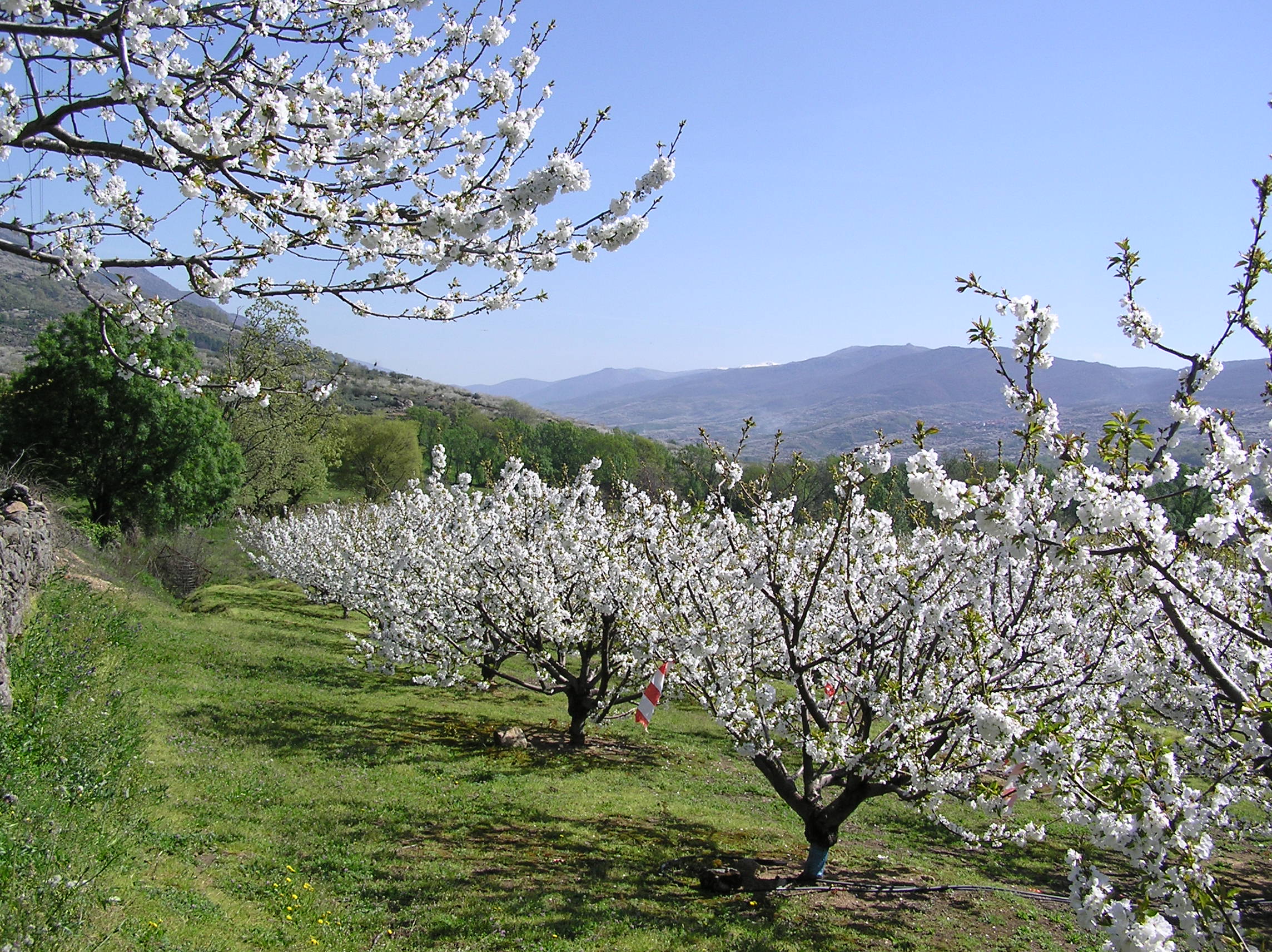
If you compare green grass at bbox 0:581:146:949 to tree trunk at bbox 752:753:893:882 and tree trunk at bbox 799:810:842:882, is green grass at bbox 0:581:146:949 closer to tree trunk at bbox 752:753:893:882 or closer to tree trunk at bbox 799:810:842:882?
tree trunk at bbox 752:753:893:882

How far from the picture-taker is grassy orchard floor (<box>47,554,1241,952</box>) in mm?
6844

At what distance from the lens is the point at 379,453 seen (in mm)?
59125

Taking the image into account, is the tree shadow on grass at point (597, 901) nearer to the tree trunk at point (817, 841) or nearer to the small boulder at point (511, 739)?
the tree trunk at point (817, 841)

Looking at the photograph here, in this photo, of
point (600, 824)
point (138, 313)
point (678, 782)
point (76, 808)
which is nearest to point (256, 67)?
point (138, 313)

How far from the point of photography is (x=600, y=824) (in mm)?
10742

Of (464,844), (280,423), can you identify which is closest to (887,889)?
(464,844)

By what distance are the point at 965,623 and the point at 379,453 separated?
5833cm

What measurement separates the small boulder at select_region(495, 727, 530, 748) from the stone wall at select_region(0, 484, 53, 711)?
8.24 meters

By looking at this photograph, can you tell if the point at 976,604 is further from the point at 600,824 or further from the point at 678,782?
the point at 678,782

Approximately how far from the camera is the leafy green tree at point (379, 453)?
2303 inches

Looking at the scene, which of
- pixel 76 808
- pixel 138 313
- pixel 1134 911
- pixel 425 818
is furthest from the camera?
pixel 425 818

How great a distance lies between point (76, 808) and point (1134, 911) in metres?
8.60

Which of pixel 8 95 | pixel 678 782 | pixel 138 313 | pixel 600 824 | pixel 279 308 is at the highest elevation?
pixel 279 308

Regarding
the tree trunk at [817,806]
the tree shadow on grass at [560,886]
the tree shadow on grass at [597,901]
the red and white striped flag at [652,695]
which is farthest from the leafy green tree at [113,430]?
the tree trunk at [817,806]
